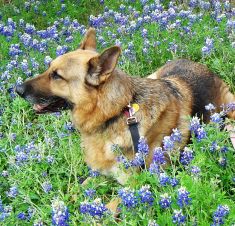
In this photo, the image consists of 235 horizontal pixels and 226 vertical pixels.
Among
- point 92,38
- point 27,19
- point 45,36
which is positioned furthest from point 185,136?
point 27,19

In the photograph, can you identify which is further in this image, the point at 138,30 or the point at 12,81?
the point at 138,30

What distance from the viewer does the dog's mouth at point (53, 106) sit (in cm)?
478

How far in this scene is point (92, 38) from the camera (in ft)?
16.7

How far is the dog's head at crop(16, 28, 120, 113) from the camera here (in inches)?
178

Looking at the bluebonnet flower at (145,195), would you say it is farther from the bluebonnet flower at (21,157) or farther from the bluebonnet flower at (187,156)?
the bluebonnet flower at (21,157)

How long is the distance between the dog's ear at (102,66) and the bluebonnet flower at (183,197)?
1600 mm

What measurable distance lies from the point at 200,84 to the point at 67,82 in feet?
5.26

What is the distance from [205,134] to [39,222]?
4.48ft

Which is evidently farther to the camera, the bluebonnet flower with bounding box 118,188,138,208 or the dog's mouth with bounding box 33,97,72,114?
the dog's mouth with bounding box 33,97,72,114

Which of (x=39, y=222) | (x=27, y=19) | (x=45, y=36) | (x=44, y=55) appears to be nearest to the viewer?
(x=39, y=222)

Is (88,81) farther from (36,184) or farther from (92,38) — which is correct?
(36,184)

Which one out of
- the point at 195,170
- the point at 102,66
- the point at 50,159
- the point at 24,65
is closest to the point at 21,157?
the point at 50,159

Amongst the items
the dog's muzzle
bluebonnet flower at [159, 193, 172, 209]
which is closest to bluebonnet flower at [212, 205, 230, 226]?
bluebonnet flower at [159, 193, 172, 209]

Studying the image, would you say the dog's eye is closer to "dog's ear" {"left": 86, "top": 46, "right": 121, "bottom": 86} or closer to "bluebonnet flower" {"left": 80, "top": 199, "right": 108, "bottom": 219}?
"dog's ear" {"left": 86, "top": 46, "right": 121, "bottom": 86}
